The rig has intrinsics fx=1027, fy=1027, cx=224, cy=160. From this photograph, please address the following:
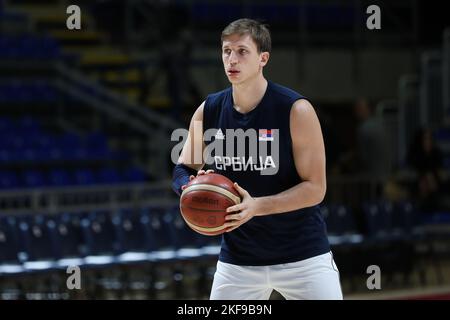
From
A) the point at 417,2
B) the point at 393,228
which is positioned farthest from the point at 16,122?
the point at 417,2

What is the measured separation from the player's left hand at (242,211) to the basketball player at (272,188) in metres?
0.11

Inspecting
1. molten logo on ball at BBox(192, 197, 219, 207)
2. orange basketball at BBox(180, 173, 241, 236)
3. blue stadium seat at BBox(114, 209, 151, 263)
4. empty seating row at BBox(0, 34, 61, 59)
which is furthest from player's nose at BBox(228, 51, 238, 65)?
empty seating row at BBox(0, 34, 61, 59)

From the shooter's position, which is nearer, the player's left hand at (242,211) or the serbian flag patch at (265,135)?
the player's left hand at (242,211)

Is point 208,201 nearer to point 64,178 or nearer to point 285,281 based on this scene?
point 285,281

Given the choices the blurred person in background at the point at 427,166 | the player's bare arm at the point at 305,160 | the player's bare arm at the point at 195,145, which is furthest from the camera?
the blurred person in background at the point at 427,166

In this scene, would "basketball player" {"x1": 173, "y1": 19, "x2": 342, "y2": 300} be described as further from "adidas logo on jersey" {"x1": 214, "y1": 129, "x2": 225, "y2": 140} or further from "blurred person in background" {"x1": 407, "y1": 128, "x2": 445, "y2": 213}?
"blurred person in background" {"x1": 407, "y1": 128, "x2": 445, "y2": 213}

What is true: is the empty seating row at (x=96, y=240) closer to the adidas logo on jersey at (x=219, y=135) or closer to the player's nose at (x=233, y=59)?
the adidas logo on jersey at (x=219, y=135)

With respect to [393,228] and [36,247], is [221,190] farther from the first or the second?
[393,228]

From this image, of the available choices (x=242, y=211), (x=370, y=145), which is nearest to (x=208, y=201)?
(x=242, y=211)

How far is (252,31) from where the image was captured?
433 cm

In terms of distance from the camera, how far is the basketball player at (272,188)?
4301 mm

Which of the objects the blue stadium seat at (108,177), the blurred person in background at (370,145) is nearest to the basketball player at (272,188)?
the blue stadium seat at (108,177)

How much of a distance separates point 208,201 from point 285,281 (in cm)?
50

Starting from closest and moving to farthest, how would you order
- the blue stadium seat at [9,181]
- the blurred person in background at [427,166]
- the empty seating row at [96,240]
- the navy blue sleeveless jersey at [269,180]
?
1. the navy blue sleeveless jersey at [269,180]
2. the empty seating row at [96,240]
3. the blue stadium seat at [9,181]
4. the blurred person in background at [427,166]
